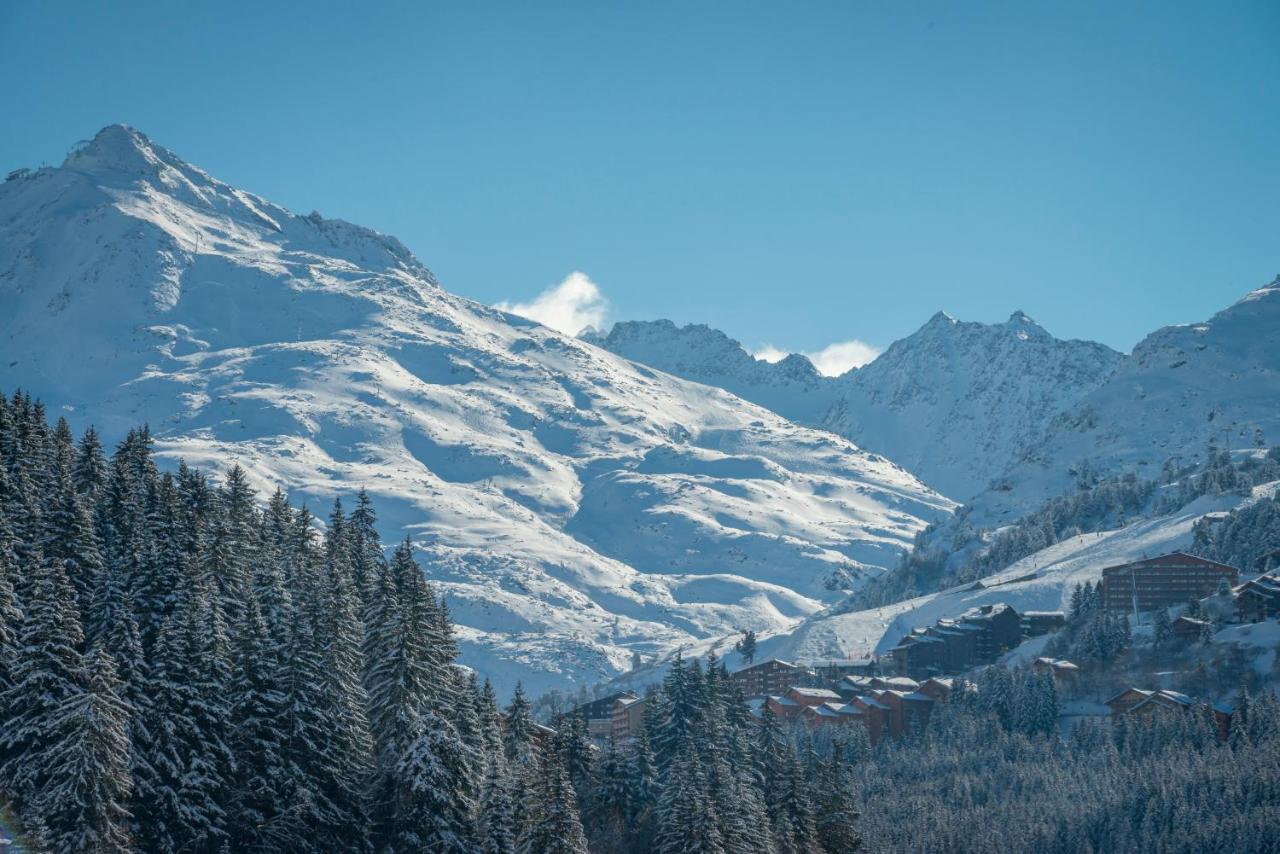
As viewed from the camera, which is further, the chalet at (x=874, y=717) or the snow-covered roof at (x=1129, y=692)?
the chalet at (x=874, y=717)

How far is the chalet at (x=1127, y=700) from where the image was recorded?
517 feet

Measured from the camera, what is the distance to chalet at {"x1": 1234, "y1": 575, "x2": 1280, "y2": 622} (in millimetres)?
175125

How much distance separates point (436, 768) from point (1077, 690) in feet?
410

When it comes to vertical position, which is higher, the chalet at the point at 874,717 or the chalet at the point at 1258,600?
the chalet at the point at 1258,600

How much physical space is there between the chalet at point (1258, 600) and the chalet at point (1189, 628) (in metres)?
4.93

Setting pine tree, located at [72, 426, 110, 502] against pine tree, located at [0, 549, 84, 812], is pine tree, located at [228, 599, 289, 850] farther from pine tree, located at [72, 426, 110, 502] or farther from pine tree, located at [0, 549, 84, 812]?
pine tree, located at [72, 426, 110, 502]

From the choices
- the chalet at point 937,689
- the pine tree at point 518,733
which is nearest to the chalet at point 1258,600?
the chalet at point 937,689

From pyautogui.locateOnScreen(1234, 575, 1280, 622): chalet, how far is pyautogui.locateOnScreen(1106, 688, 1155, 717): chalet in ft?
82.9

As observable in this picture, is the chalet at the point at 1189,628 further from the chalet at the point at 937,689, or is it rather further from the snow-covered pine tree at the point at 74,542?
the snow-covered pine tree at the point at 74,542

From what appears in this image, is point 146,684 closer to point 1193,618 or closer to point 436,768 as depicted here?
point 436,768

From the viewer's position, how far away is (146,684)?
216 feet

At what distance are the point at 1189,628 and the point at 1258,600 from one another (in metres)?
9.76

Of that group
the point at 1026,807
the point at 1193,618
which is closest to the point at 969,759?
the point at 1026,807

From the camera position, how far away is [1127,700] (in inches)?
6289
